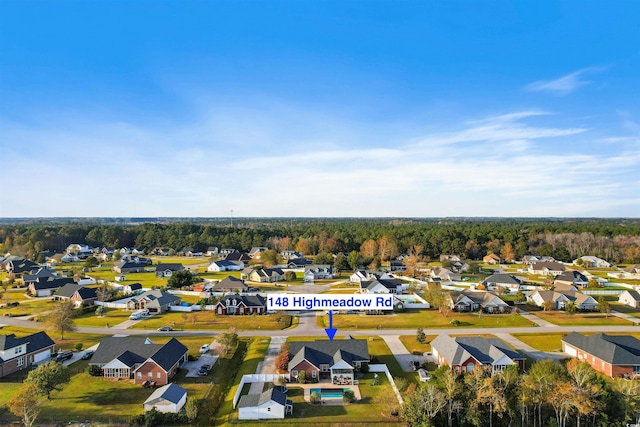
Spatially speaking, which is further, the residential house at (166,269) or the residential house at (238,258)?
the residential house at (238,258)

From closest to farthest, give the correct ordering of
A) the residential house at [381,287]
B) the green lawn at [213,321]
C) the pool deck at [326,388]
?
the pool deck at [326,388], the green lawn at [213,321], the residential house at [381,287]

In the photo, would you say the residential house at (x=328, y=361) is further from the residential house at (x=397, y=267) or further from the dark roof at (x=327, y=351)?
the residential house at (x=397, y=267)

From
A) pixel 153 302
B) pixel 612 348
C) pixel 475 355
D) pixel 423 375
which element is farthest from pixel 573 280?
pixel 153 302

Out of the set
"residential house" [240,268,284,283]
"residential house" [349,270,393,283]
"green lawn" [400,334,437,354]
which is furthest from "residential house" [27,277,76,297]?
"green lawn" [400,334,437,354]

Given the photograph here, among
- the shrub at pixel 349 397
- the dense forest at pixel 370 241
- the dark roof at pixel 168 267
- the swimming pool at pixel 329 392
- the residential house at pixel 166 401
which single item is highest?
the dense forest at pixel 370 241

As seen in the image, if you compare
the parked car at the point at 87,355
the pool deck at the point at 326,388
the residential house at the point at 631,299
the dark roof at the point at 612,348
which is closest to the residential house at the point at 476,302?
the dark roof at the point at 612,348

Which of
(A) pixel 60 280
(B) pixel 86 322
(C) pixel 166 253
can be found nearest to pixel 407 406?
(B) pixel 86 322
